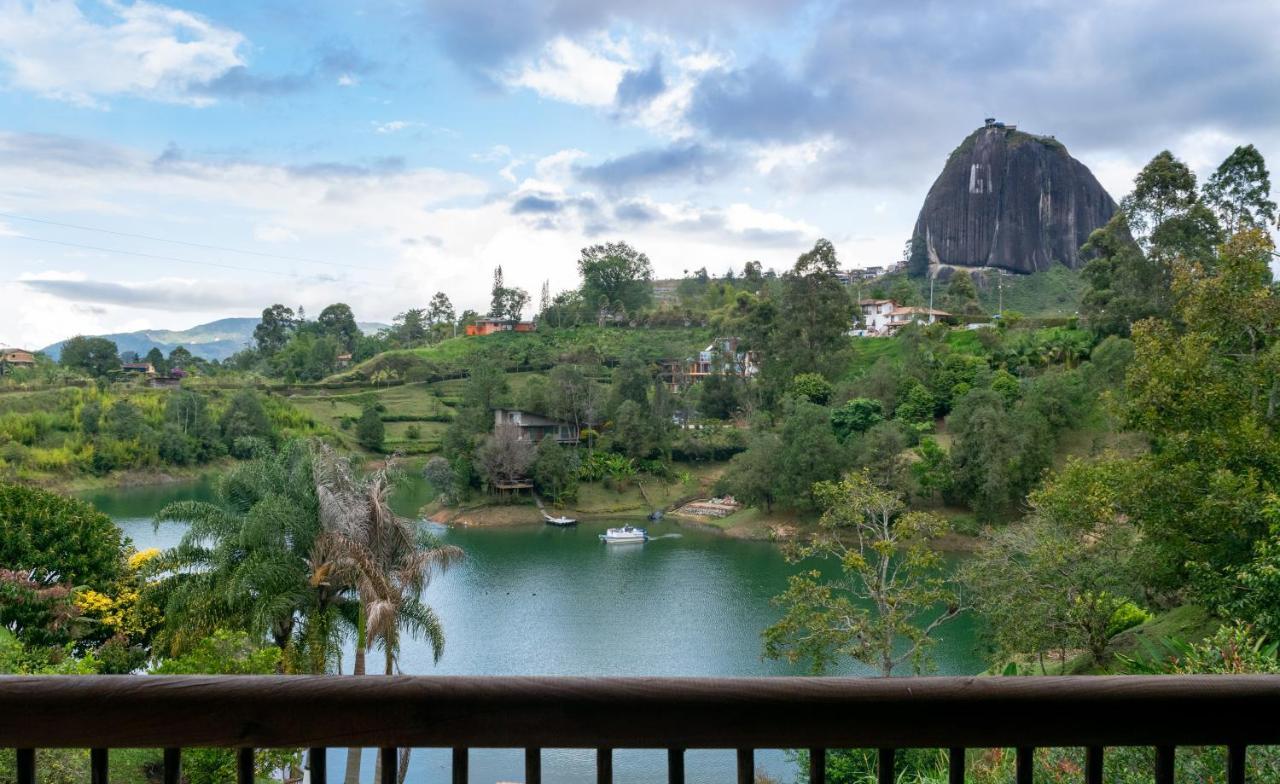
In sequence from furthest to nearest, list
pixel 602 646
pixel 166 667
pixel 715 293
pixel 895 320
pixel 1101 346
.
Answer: pixel 715 293 → pixel 895 320 → pixel 1101 346 → pixel 602 646 → pixel 166 667

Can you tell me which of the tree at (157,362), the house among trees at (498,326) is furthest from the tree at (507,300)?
the tree at (157,362)

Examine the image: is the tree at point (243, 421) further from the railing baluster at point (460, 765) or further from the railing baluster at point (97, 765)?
the railing baluster at point (460, 765)

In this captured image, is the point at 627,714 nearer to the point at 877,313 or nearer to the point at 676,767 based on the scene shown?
the point at 676,767

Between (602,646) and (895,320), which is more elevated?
(895,320)

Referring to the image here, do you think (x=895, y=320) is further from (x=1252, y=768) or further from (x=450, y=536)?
(x=1252, y=768)

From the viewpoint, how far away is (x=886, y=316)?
154 feet

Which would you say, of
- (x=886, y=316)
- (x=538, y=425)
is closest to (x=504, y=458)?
(x=538, y=425)

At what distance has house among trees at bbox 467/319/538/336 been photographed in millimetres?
56062

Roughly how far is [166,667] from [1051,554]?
942 cm

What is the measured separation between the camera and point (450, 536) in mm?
27359

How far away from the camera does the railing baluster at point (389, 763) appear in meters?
1.10

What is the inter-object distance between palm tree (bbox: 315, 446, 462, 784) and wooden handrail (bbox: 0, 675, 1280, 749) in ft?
27.8

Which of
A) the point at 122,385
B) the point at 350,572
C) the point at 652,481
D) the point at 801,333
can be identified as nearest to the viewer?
the point at 350,572

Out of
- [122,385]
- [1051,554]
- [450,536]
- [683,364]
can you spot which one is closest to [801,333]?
[683,364]
